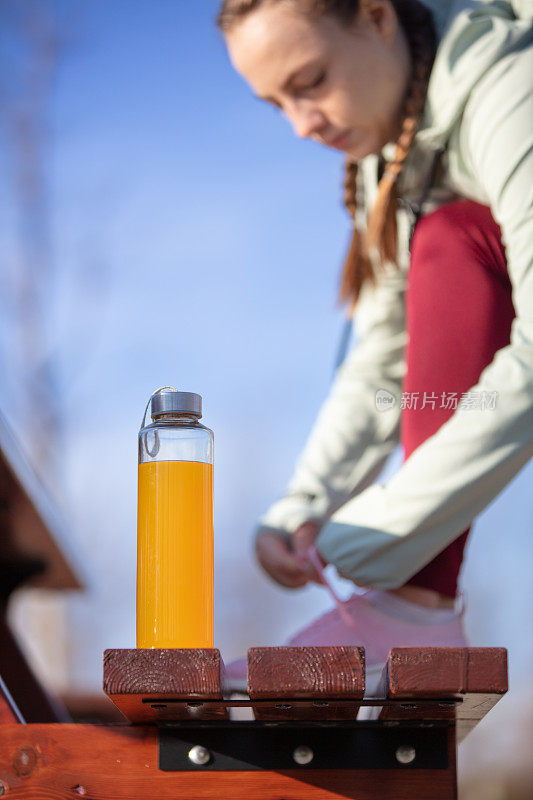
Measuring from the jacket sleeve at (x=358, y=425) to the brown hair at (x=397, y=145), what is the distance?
0.05m

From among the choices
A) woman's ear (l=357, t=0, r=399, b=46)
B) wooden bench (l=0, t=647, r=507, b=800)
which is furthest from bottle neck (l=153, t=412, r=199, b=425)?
woman's ear (l=357, t=0, r=399, b=46)

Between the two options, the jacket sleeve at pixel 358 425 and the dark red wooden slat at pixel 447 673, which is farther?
the jacket sleeve at pixel 358 425

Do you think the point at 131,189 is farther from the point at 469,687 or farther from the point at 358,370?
the point at 469,687

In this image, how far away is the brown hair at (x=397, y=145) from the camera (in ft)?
4.84

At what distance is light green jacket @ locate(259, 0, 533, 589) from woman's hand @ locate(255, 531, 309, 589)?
0.03 meters

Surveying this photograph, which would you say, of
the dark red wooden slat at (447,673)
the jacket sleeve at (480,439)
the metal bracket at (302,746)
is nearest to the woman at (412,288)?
the jacket sleeve at (480,439)

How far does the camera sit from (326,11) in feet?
4.93

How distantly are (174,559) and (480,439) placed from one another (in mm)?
627

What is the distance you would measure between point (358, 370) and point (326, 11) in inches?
21.8

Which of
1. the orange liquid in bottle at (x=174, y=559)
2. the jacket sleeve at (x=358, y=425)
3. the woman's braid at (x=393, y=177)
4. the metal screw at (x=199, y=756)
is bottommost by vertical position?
the metal screw at (x=199, y=756)

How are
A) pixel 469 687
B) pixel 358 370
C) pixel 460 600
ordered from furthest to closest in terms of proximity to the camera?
pixel 358 370
pixel 460 600
pixel 469 687

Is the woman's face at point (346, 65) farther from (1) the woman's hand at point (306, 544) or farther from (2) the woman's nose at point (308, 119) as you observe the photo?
(1) the woman's hand at point (306, 544)

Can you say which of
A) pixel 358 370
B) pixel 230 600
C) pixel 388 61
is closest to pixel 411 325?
pixel 358 370

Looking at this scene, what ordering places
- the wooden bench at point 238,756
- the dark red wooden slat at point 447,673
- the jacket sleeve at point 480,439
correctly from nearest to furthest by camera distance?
the dark red wooden slat at point 447,673, the wooden bench at point 238,756, the jacket sleeve at point 480,439
